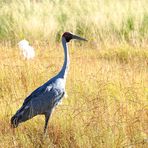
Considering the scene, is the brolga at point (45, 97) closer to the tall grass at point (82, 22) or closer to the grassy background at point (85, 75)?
the grassy background at point (85, 75)

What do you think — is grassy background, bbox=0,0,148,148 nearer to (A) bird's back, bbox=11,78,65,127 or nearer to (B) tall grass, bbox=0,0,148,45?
(B) tall grass, bbox=0,0,148,45

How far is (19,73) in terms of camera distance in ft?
22.7

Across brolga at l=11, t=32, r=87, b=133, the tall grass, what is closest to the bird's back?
brolga at l=11, t=32, r=87, b=133

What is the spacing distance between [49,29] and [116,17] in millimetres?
1315

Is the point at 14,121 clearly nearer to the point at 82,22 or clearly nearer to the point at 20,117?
the point at 20,117

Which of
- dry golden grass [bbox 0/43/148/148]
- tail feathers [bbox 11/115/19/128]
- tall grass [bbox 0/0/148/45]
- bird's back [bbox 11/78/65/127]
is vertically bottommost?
tall grass [bbox 0/0/148/45]

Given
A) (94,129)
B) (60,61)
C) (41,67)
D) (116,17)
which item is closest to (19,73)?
(41,67)

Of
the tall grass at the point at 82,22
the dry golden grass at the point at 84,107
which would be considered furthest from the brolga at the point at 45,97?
the tall grass at the point at 82,22

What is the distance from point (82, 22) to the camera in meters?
11.2

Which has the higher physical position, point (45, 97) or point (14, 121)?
point (45, 97)

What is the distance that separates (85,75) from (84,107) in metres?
1.35

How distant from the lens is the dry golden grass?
4898 mm

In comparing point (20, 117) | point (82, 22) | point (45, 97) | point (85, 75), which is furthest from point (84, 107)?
point (82, 22)

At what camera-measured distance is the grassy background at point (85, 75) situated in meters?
5.00
